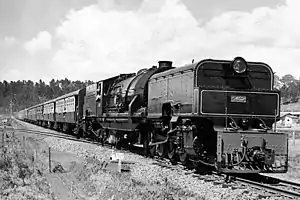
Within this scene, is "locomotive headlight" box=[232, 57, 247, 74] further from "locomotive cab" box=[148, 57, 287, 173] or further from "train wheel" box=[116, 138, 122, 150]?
"train wheel" box=[116, 138, 122, 150]

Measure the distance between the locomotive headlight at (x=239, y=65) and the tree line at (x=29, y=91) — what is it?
457 feet

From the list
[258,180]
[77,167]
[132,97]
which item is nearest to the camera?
[258,180]

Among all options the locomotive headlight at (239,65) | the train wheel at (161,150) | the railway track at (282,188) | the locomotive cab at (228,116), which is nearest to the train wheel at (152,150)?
the train wheel at (161,150)

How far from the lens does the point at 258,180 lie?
12.5 m

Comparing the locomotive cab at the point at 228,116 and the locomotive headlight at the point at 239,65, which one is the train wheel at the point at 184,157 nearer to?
the locomotive cab at the point at 228,116

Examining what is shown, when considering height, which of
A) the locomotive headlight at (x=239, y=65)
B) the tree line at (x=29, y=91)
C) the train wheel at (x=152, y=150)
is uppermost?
the tree line at (x=29, y=91)

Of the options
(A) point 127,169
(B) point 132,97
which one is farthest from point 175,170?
(B) point 132,97

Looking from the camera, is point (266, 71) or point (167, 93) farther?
point (167, 93)

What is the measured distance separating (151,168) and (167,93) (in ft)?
9.56

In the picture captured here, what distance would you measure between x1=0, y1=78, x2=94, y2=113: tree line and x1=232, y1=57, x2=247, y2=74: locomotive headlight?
13926 cm

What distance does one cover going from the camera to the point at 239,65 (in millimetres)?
12930

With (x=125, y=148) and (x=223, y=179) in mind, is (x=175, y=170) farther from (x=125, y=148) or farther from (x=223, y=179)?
(x=125, y=148)

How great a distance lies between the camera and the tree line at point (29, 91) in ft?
515

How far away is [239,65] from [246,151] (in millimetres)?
2947
